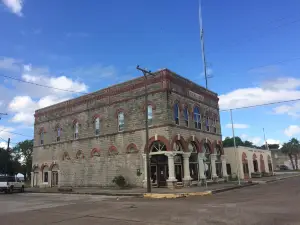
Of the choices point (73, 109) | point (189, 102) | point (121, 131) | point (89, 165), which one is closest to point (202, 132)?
point (189, 102)

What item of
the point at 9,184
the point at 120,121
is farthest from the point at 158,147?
the point at 9,184

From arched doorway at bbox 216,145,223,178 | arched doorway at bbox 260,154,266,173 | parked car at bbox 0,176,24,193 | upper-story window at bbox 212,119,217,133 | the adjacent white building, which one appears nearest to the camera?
parked car at bbox 0,176,24,193

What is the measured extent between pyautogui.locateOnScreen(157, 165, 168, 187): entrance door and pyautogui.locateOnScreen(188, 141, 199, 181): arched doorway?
3291 millimetres

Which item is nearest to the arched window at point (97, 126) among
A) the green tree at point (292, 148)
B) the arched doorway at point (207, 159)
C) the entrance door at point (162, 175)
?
the entrance door at point (162, 175)

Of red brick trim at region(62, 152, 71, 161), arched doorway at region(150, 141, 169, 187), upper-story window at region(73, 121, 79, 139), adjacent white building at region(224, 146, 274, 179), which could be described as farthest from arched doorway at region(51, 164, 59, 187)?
adjacent white building at region(224, 146, 274, 179)

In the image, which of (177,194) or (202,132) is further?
(202,132)

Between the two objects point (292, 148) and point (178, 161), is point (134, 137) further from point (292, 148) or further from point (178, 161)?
point (292, 148)

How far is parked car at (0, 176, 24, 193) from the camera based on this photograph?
29344 mm

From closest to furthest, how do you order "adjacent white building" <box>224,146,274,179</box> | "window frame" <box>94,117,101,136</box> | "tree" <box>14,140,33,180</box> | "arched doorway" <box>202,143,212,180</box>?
"arched doorway" <box>202,143,212,180</box>
"window frame" <box>94,117,101,136</box>
"adjacent white building" <box>224,146,274,179</box>
"tree" <box>14,140,33,180</box>

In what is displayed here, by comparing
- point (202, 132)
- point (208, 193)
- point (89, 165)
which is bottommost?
point (208, 193)

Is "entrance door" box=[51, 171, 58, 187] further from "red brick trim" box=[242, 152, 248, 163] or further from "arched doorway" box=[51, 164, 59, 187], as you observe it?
"red brick trim" box=[242, 152, 248, 163]

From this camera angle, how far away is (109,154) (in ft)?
96.4

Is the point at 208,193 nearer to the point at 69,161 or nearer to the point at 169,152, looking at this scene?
the point at 169,152

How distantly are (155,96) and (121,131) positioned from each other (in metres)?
5.40
